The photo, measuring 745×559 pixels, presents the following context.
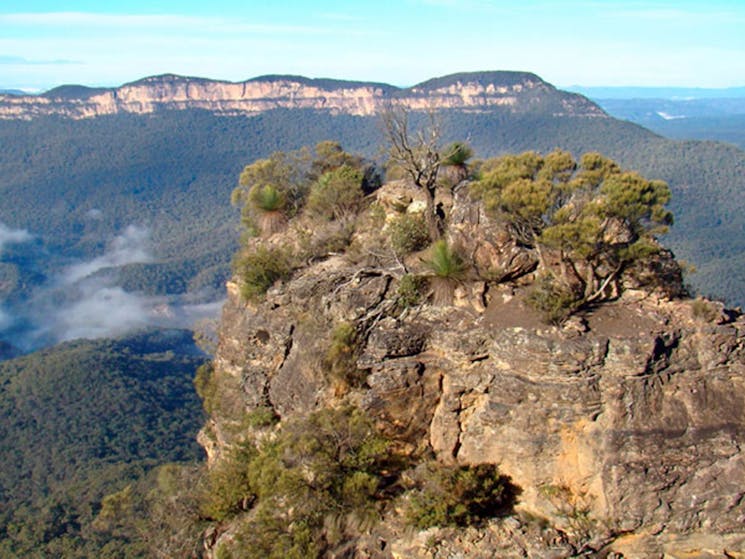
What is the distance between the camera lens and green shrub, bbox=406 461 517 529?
1134 centimetres

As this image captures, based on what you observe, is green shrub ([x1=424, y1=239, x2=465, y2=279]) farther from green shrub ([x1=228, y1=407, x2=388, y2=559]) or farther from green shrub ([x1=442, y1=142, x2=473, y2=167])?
green shrub ([x1=442, y1=142, x2=473, y2=167])

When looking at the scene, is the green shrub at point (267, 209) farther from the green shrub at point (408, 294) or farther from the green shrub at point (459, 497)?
the green shrub at point (459, 497)

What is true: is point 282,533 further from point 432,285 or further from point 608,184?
point 608,184

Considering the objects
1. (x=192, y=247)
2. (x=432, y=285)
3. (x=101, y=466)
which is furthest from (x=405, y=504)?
(x=192, y=247)

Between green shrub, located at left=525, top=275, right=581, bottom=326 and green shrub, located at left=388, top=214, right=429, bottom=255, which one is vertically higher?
green shrub, located at left=388, top=214, right=429, bottom=255

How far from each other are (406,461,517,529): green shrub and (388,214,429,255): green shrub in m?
5.20

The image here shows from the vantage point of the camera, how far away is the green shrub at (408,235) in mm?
15070

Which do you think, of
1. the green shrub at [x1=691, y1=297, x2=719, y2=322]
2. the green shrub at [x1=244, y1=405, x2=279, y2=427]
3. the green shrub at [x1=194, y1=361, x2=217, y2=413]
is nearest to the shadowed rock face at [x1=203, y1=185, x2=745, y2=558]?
the green shrub at [x1=691, y1=297, x2=719, y2=322]

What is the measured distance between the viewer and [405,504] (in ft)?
39.4

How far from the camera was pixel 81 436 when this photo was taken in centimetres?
6128

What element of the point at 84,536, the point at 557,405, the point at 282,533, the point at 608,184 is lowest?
the point at 84,536

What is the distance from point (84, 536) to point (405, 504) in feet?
113

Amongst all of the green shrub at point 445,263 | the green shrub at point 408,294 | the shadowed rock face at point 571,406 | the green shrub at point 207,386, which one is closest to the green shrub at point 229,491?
the shadowed rock face at point 571,406

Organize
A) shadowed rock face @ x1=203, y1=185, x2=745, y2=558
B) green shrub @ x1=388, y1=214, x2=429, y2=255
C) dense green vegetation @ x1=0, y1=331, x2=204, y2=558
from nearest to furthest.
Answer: shadowed rock face @ x1=203, y1=185, x2=745, y2=558 → green shrub @ x1=388, y1=214, x2=429, y2=255 → dense green vegetation @ x1=0, y1=331, x2=204, y2=558
